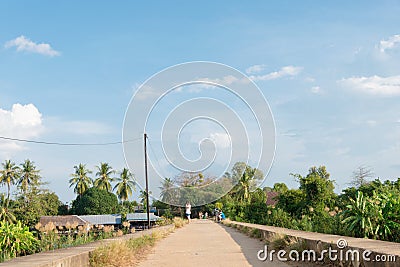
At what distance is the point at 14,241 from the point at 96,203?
211 ft

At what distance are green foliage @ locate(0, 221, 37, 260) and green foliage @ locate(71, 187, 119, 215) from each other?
6390 centimetres

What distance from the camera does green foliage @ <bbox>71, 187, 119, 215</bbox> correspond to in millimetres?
71750

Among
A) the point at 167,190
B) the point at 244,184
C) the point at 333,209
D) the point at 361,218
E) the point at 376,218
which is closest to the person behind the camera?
the point at 376,218

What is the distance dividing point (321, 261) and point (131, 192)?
2973 inches

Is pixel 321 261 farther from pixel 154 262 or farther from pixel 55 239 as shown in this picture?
pixel 55 239

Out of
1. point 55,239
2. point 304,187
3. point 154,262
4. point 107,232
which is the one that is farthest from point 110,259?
point 304,187

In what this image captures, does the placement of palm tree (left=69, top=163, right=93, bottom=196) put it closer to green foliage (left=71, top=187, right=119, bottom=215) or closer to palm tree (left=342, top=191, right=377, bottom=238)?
green foliage (left=71, top=187, right=119, bottom=215)

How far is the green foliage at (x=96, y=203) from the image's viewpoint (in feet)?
235

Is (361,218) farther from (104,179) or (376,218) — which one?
(104,179)

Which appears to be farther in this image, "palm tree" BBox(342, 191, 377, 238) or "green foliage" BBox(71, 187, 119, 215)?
"green foliage" BBox(71, 187, 119, 215)

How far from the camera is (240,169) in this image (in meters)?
65.4

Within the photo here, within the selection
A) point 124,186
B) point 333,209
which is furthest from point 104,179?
point 333,209

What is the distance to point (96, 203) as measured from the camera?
71562 mm

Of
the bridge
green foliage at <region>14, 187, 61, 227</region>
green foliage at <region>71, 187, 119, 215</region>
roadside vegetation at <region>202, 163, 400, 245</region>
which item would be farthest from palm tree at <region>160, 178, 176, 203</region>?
the bridge
